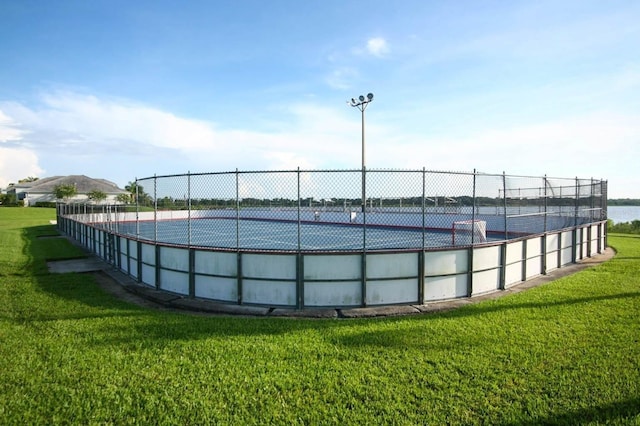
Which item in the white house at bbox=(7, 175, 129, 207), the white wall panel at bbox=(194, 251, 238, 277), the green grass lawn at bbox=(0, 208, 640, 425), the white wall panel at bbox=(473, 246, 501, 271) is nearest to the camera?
the green grass lawn at bbox=(0, 208, 640, 425)

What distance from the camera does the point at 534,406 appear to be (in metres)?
3.81

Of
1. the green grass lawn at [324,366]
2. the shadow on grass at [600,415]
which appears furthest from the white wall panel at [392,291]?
the shadow on grass at [600,415]

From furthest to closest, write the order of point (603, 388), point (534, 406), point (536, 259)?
point (536, 259) < point (603, 388) < point (534, 406)

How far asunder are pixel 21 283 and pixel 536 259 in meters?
13.1

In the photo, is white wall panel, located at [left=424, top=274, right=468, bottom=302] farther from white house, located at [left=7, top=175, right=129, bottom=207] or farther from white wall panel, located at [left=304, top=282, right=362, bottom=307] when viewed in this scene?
white house, located at [left=7, top=175, right=129, bottom=207]

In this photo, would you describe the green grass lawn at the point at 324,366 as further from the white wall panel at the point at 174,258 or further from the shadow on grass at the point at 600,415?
the white wall panel at the point at 174,258

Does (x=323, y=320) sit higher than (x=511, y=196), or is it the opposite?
(x=511, y=196)

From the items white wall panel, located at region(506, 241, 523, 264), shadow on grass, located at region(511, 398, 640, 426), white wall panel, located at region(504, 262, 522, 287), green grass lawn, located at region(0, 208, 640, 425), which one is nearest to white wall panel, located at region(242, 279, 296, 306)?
green grass lawn, located at region(0, 208, 640, 425)

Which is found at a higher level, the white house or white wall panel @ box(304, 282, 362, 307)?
the white house

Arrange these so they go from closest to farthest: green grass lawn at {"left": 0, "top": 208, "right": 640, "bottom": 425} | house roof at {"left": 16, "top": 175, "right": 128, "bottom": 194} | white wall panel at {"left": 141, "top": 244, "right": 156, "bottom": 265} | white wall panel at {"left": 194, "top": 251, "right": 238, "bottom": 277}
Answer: green grass lawn at {"left": 0, "top": 208, "right": 640, "bottom": 425}
white wall panel at {"left": 194, "top": 251, "right": 238, "bottom": 277}
white wall panel at {"left": 141, "top": 244, "right": 156, "bottom": 265}
house roof at {"left": 16, "top": 175, "right": 128, "bottom": 194}

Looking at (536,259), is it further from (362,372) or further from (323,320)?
(362,372)

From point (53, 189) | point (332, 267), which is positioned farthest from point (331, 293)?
point (53, 189)

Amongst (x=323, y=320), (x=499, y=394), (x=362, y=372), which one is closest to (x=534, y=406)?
(x=499, y=394)

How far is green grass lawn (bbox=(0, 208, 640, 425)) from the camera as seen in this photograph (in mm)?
3736
